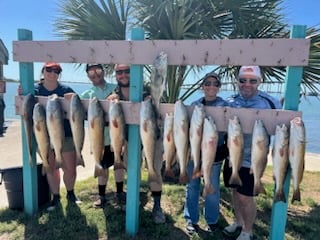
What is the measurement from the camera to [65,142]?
407 cm

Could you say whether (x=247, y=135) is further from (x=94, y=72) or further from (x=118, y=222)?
(x=94, y=72)

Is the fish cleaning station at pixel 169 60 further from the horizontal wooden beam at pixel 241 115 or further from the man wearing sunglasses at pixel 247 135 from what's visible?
the man wearing sunglasses at pixel 247 135

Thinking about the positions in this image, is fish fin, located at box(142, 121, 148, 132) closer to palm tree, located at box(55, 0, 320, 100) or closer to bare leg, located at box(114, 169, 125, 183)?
bare leg, located at box(114, 169, 125, 183)

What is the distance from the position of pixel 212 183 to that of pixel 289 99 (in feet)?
3.91

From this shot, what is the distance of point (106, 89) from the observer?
4.16 m

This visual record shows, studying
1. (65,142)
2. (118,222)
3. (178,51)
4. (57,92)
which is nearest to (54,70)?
(57,92)

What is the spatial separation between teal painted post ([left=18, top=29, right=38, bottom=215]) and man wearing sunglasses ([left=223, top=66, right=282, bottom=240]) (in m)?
2.34

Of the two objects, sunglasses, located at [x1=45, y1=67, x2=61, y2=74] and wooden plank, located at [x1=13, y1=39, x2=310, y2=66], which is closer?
wooden plank, located at [x1=13, y1=39, x2=310, y2=66]

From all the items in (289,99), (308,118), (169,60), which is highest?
(169,60)

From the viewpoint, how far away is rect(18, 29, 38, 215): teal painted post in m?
3.86

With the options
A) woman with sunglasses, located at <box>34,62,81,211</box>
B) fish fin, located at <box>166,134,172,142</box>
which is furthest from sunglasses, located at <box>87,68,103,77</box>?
fish fin, located at <box>166,134,172,142</box>

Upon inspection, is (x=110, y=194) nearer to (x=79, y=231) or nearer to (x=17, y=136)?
(x=79, y=231)

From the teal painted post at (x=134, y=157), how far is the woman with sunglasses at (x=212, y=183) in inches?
22.8

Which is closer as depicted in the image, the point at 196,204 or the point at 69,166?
the point at 196,204
